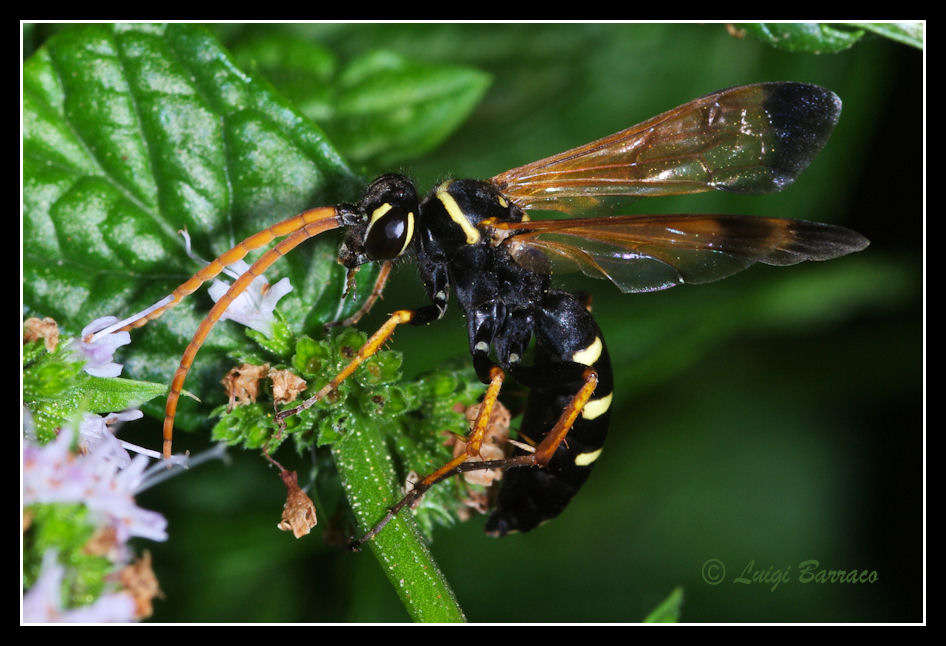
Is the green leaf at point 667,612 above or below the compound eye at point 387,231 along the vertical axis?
below

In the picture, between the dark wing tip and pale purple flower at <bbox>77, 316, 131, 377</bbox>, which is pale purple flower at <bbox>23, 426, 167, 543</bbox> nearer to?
pale purple flower at <bbox>77, 316, 131, 377</bbox>

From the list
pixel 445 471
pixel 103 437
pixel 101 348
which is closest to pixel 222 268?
pixel 101 348

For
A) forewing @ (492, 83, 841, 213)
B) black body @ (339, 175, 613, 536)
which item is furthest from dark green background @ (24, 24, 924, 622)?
forewing @ (492, 83, 841, 213)

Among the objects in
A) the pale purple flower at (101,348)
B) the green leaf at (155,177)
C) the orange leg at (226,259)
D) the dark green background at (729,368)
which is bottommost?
the dark green background at (729,368)

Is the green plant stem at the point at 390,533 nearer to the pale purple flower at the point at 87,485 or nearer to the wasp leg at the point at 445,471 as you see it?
the wasp leg at the point at 445,471


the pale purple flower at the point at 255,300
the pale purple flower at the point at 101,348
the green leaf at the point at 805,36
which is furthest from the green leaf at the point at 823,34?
the pale purple flower at the point at 101,348

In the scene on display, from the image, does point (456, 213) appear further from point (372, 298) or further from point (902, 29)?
point (902, 29)

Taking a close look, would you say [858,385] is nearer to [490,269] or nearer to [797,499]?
[797,499]
